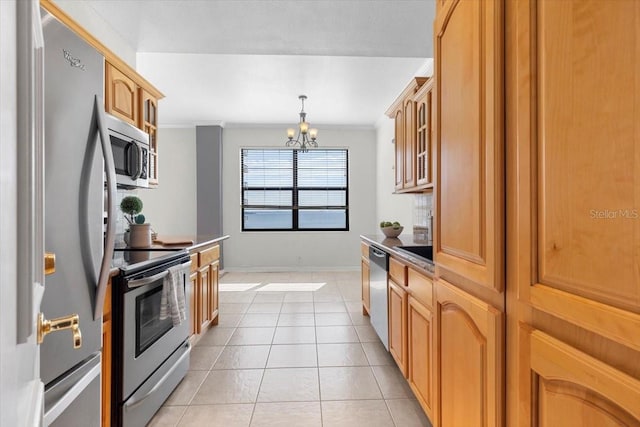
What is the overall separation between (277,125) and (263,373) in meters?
4.96

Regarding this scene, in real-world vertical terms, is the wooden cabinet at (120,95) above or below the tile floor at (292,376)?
above

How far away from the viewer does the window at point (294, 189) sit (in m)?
6.62

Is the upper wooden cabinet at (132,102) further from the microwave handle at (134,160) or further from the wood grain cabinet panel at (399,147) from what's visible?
the wood grain cabinet panel at (399,147)

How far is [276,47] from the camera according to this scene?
3.04m

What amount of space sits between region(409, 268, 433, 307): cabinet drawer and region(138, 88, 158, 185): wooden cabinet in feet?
8.09

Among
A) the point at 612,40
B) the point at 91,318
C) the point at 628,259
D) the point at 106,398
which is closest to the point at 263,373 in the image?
the point at 106,398

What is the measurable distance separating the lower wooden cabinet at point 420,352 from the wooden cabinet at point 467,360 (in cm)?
29

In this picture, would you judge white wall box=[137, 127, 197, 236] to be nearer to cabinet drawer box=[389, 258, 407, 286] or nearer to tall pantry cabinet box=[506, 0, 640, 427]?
cabinet drawer box=[389, 258, 407, 286]

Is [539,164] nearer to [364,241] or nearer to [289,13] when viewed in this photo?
[289,13]

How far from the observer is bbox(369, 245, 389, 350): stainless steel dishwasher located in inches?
100

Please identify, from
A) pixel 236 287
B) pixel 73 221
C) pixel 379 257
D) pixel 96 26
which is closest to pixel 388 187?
pixel 236 287

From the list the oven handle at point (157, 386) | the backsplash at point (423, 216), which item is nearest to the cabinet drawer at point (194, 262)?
the oven handle at point (157, 386)

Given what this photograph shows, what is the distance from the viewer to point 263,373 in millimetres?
2447

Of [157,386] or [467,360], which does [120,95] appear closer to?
[157,386]
